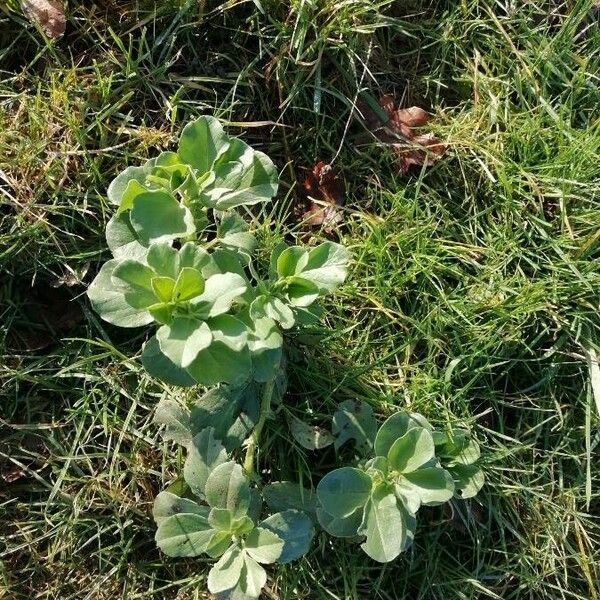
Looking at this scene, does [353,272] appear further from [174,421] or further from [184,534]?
[184,534]

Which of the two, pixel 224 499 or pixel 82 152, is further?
pixel 82 152

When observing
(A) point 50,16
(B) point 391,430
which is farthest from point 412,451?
(A) point 50,16

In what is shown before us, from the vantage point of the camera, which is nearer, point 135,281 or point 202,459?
point 135,281

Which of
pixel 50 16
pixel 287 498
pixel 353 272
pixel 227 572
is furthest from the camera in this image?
pixel 353 272

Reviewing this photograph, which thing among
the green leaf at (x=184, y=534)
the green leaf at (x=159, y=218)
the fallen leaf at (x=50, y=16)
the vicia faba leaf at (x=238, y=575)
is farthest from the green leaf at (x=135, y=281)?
the fallen leaf at (x=50, y=16)

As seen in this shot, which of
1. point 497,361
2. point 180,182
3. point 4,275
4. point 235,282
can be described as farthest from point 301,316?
point 4,275

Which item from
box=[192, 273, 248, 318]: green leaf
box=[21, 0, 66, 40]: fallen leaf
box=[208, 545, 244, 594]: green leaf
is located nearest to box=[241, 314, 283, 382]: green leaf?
box=[192, 273, 248, 318]: green leaf

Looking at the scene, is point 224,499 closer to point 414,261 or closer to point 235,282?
point 235,282

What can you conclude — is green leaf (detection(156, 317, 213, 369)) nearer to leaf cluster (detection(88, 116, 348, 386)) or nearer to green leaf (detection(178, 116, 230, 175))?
leaf cluster (detection(88, 116, 348, 386))
